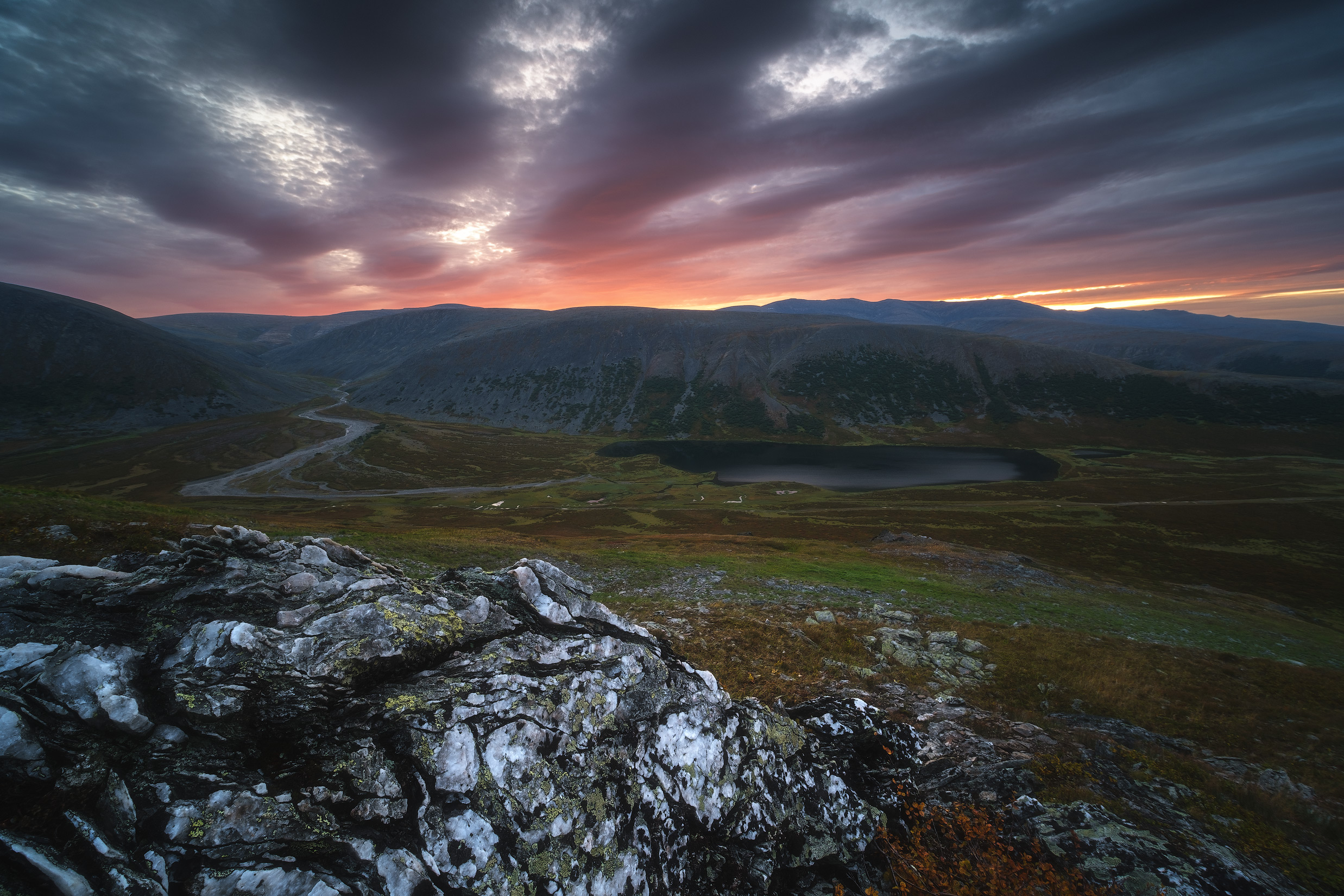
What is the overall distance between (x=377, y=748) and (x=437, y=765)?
0.94 meters

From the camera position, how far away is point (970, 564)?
41938 millimetres

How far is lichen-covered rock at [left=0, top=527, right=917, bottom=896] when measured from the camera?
5.78 metres

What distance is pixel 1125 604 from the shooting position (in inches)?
1336

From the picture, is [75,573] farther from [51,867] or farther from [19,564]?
[51,867]

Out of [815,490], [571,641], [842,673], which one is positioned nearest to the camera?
[571,641]

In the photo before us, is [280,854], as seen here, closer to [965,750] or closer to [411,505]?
[965,750]

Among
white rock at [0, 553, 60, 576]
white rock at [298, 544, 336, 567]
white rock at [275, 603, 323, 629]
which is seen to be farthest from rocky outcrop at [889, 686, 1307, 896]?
white rock at [0, 553, 60, 576]

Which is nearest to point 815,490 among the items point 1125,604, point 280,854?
point 1125,604

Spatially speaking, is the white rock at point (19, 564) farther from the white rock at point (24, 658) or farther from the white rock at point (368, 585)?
the white rock at point (368, 585)

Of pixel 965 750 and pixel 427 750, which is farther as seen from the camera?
pixel 965 750

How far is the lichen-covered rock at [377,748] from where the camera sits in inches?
227

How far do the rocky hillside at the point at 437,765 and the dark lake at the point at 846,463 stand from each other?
315 feet

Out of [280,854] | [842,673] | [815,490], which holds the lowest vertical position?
[815,490]

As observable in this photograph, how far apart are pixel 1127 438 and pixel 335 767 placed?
222338 millimetres
